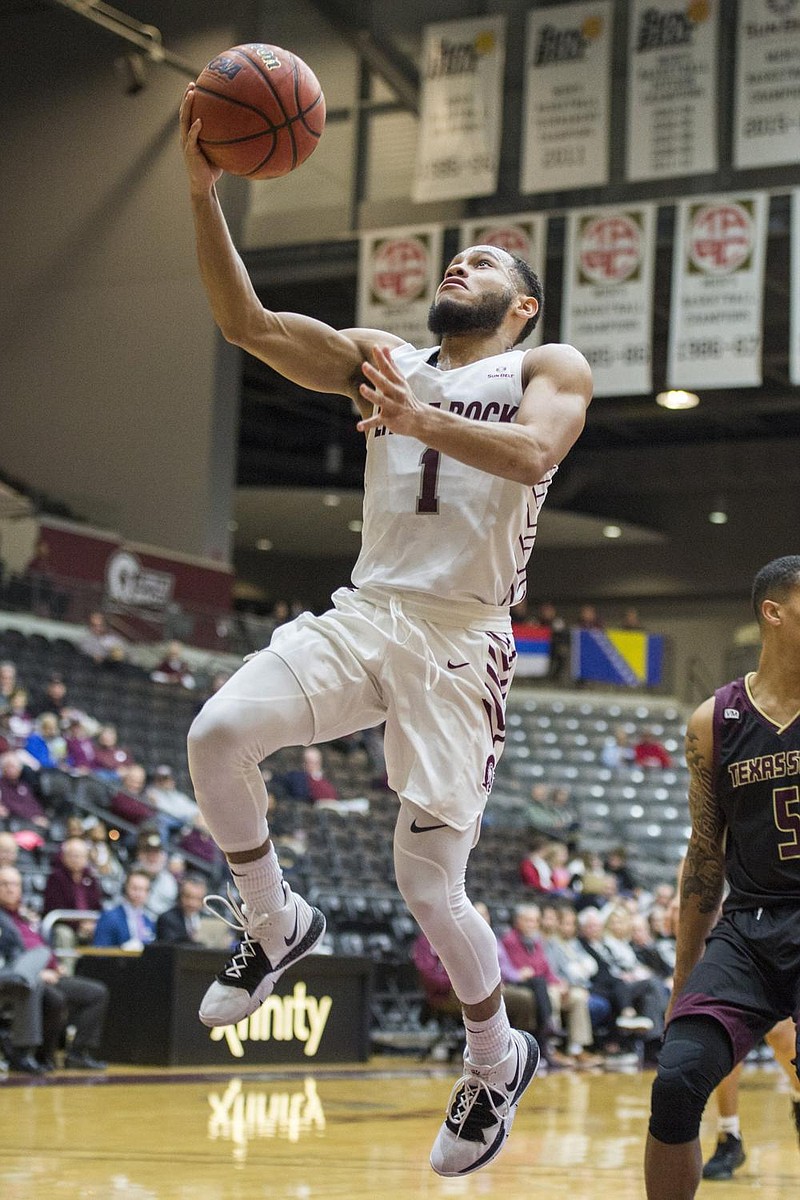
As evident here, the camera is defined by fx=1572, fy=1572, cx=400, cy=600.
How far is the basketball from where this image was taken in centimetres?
412

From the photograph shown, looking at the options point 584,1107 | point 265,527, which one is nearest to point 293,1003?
point 584,1107

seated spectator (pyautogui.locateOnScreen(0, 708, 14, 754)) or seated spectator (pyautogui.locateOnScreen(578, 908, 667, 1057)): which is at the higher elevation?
seated spectator (pyautogui.locateOnScreen(0, 708, 14, 754))

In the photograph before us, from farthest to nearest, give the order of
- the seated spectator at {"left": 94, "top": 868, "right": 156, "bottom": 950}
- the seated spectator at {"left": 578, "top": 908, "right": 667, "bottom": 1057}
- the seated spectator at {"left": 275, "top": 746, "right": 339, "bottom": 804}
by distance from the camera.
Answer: the seated spectator at {"left": 275, "top": 746, "right": 339, "bottom": 804}
the seated spectator at {"left": 578, "top": 908, "right": 667, "bottom": 1057}
the seated spectator at {"left": 94, "top": 868, "right": 156, "bottom": 950}

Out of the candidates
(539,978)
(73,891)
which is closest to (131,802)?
(73,891)

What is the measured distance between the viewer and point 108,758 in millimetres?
15461

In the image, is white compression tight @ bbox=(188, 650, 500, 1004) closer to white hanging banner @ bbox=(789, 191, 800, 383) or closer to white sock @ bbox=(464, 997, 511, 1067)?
white sock @ bbox=(464, 997, 511, 1067)

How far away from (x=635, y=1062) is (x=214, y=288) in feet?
37.8

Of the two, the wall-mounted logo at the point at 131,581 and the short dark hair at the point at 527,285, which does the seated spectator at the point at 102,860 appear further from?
the short dark hair at the point at 527,285

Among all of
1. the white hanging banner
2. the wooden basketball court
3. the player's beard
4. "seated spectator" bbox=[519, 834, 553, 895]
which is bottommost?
the wooden basketball court

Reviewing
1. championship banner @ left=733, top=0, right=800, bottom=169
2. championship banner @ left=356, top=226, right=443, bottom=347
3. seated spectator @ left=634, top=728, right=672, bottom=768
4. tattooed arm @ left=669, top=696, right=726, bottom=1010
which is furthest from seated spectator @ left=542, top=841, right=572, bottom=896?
tattooed arm @ left=669, top=696, right=726, bottom=1010

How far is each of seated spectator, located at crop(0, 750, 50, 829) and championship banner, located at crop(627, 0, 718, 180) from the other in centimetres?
977

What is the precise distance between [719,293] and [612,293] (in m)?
1.21

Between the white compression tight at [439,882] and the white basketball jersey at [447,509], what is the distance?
23.6 inches

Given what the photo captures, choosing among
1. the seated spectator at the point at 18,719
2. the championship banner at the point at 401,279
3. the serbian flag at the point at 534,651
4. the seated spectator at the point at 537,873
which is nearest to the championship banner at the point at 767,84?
the championship banner at the point at 401,279
